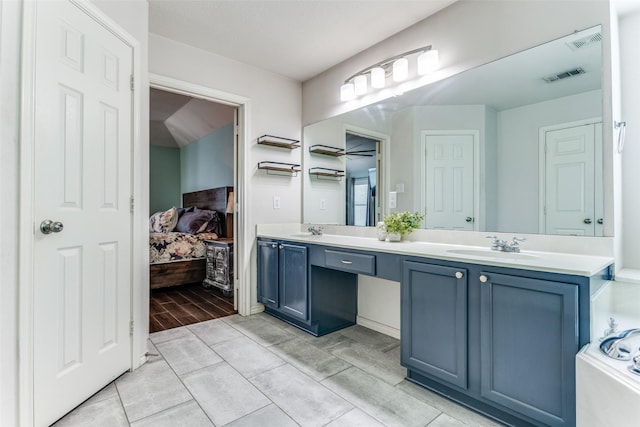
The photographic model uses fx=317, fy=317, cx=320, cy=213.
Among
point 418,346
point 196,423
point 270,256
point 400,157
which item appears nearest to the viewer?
point 196,423

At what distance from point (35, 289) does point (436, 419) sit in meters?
1.97

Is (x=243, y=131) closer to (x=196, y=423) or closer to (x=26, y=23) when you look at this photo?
(x=26, y=23)

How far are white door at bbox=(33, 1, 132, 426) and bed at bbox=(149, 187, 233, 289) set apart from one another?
2092 millimetres

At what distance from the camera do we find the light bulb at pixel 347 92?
2.84 metres

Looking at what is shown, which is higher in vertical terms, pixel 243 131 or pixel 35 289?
pixel 243 131

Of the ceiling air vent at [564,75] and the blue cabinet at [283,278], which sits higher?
the ceiling air vent at [564,75]

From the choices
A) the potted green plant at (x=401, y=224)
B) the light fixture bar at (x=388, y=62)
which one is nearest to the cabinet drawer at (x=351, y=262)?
the potted green plant at (x=401, y=224)

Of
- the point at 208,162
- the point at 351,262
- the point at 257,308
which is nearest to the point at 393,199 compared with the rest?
the point at 351,262

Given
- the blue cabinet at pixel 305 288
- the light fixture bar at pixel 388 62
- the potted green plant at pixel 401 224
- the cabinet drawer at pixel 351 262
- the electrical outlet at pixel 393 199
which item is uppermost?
the light fixture bar at pixel 388 62

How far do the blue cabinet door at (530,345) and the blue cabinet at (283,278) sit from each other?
143 centimetres

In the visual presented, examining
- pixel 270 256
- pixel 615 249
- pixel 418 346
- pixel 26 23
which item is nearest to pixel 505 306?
pixel 418 346

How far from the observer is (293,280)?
271 cm

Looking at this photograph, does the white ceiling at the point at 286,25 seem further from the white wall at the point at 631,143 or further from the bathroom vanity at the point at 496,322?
the bathroom vanity at the point at 496,322

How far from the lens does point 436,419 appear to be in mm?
1538
